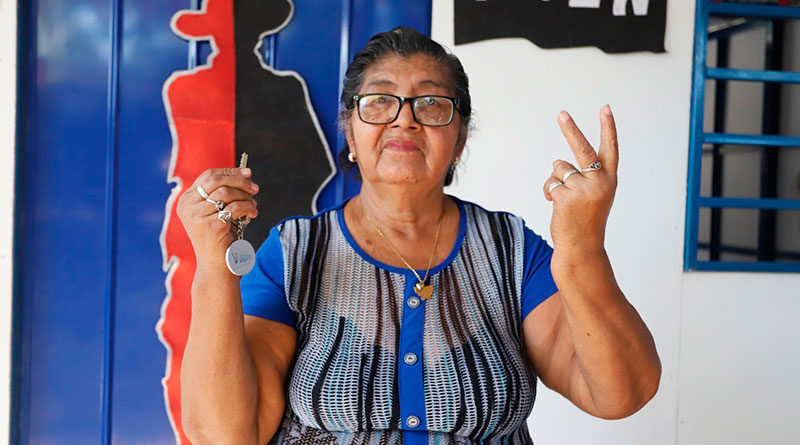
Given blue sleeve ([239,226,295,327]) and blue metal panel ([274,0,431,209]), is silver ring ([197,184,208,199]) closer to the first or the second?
blue sleeve ([239,226,295,327])

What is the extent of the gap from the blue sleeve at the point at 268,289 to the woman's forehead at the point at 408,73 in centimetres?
39

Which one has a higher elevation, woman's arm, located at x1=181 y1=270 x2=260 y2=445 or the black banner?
the black banner

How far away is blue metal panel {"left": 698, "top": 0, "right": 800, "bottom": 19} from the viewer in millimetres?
2320

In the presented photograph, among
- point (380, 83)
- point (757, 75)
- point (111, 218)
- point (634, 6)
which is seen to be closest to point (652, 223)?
point (757, 75)

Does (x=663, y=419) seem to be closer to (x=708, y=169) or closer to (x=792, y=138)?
(x=792, y=138)

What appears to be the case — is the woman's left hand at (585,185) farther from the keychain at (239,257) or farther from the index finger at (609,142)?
the keychain at (239,257)

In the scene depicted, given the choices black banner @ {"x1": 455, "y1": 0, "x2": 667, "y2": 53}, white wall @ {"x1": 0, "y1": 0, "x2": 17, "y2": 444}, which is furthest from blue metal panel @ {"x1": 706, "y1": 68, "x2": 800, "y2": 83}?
A: white wall @ {"x1": 0, "y1": 0, "x2": 17, "y2": 444}

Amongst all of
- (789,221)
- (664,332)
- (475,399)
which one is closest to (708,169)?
(789,221)

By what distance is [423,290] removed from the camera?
1302mm

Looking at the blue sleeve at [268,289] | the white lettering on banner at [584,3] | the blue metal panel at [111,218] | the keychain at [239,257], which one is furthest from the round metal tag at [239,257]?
the white lettering on banner at [584,3]

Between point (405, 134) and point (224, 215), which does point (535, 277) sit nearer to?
point (405, 134)

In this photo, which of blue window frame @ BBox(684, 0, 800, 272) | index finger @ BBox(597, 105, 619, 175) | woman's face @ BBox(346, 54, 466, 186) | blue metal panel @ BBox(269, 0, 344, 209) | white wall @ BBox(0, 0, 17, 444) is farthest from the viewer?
blue window frame @ BBox(684, 0, 800, 272)

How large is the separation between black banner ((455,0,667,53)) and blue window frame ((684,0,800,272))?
0.54 ft

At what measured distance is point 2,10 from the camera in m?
2.05
